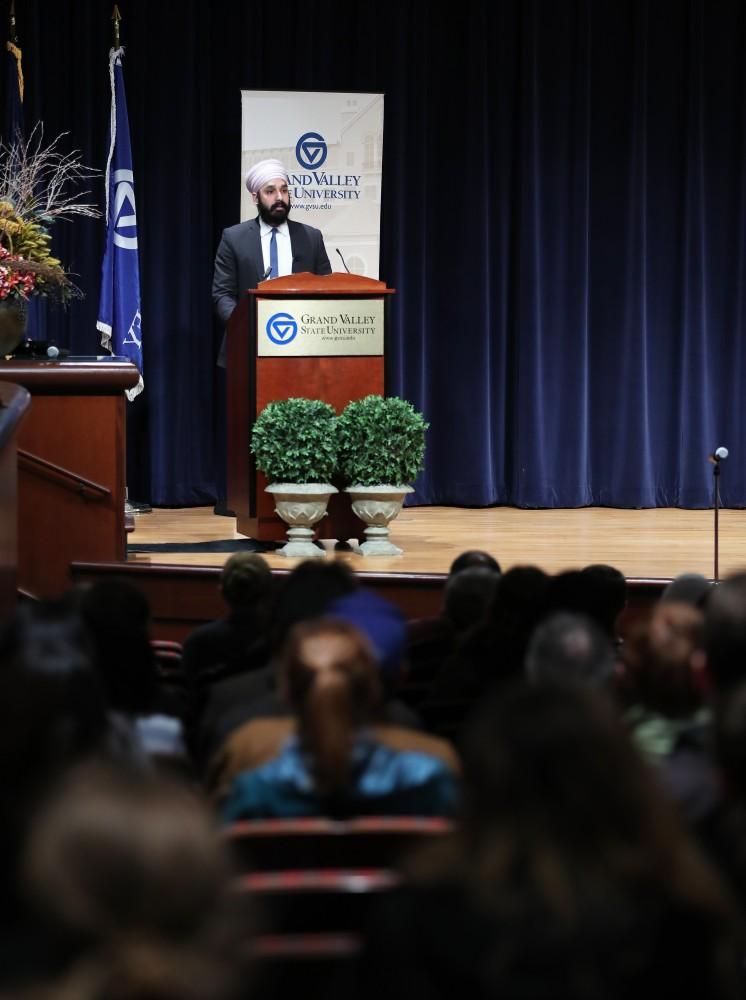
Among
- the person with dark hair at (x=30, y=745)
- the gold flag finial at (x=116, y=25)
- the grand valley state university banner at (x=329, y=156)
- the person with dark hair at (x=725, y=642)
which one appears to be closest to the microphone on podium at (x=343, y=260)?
the grand valley state university banner at (x=329, y=156)

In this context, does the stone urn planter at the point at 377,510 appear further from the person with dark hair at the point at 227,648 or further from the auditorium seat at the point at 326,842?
the auditorium seat at the point at 326,842

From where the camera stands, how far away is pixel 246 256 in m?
7.59

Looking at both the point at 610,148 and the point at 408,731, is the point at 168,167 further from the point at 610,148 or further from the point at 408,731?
the point at 408,731

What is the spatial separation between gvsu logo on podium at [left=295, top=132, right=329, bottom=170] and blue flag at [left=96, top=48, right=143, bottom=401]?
0.98 meters

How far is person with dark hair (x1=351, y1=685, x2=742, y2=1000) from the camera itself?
1.17m

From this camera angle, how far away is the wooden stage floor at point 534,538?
18.5ft

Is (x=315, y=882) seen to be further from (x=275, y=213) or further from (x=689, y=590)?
(x=275, y=213)

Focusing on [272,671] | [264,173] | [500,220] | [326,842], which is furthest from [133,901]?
[500,220]

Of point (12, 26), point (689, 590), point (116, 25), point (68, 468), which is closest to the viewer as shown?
point (689, 590)

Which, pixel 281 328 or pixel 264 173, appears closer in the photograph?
pixel 281 328

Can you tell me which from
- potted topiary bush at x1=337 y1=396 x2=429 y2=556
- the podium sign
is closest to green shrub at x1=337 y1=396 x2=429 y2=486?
potted topiary bush at x1=337 y1=396 x2=429 y2=556

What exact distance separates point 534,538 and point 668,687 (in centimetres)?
469

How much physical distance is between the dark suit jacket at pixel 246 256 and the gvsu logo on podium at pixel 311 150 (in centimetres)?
84

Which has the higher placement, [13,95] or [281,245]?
[13,95]
